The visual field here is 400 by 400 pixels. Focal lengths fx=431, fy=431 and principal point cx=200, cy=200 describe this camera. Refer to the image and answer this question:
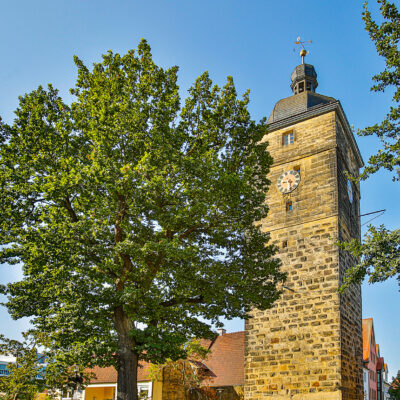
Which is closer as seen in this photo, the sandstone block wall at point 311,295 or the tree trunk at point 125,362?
the tree trunk at point 125,362

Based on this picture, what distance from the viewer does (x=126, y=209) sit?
37.2 ft

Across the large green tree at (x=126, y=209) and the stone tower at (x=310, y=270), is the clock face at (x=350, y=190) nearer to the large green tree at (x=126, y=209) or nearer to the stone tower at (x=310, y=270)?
the stone tower at (x=310, y=270)

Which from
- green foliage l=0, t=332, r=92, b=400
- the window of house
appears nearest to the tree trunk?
green foliage l=0, t=332, r=92, b=400

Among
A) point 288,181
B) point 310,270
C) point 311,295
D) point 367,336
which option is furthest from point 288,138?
point 367,336

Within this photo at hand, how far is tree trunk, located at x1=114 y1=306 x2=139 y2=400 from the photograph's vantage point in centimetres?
1033

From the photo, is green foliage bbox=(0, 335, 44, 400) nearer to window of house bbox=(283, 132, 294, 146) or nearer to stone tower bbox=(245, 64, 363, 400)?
stone tower bbox=(245, 64, 363, 400)

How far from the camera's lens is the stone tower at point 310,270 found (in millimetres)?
14562

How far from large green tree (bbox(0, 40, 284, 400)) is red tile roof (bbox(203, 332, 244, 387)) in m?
11.1

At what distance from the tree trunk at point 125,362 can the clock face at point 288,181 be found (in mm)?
9150

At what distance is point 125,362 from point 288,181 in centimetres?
1020

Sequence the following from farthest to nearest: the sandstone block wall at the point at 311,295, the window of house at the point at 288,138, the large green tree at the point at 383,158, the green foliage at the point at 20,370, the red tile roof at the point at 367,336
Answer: the red tile roof at the point at 367,336 → the window of house at the point at 288,138 → the green foliage at the point at 20,370 → the sandstone block wall at the point at 311,295 → the large green tree at the point at 383,158

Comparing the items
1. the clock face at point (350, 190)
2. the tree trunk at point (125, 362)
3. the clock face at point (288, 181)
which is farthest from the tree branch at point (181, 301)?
the clock face at point (350, 190)

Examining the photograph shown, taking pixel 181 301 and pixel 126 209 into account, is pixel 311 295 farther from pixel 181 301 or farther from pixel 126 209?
pixel 126 209

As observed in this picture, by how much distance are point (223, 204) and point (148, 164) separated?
7.05ft
